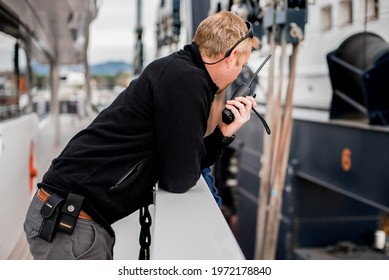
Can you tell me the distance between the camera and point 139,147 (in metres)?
1.18

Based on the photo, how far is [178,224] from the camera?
102 cm

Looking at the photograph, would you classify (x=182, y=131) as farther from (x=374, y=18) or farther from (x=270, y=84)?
(x=374, y=18)

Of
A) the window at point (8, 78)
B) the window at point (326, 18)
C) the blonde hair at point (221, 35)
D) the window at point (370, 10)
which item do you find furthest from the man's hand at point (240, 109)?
the window at point (326, 18)

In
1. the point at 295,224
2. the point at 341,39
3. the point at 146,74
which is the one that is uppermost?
the point at 341,39

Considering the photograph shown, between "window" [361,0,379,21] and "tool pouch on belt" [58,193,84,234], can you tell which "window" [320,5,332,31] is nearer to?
"window" [361,0,379,21]

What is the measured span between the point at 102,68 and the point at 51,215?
4.66 metres

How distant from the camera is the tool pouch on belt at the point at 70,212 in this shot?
3.88 feet

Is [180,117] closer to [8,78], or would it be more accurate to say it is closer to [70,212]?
[70,212]

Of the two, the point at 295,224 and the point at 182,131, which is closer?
the point at 182,131

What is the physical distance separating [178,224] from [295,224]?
5.12 m

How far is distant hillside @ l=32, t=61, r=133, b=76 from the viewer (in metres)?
5.11

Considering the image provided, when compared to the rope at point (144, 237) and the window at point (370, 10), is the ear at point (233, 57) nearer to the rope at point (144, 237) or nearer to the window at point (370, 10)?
the rope at point (144, 237)

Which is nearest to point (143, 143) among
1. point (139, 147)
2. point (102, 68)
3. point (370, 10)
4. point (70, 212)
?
point (139, 147)
